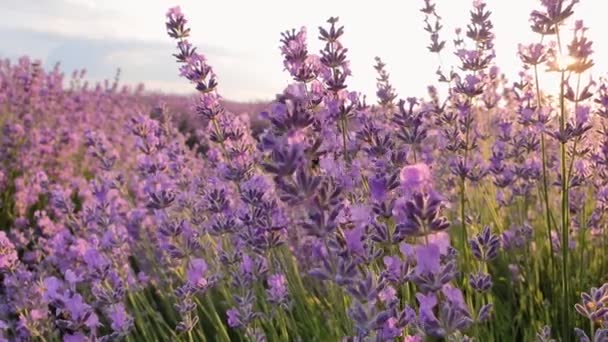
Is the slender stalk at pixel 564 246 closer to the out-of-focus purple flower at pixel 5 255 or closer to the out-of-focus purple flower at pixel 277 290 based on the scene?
the out-of-focus purple flower at pixel 277 290

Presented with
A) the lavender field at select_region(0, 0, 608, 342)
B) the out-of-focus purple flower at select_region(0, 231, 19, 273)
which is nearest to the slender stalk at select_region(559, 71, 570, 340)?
the lavender field at select_region(0, 0, 608, 342)

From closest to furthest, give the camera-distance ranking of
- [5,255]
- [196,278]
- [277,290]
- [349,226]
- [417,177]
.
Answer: [417,177] → [349,226] → [277,290] → [196,278] → [5,255]

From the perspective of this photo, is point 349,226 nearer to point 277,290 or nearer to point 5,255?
point 277,290

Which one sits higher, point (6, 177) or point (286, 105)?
point (286, 105)

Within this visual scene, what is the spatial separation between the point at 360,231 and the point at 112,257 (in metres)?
2.05

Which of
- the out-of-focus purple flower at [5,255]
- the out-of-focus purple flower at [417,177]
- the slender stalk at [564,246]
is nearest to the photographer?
the out-of-focus purple flower at [417,177]

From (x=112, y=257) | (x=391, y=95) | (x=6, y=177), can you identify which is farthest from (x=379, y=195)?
(x=6, y=177)

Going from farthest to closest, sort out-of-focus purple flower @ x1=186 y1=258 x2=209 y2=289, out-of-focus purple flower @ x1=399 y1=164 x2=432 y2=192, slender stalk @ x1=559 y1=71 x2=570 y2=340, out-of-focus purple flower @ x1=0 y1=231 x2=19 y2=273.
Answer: out-of-focus purple flower @ x1=0 y1=231 x2=19 y2=273
out-of-focus purple flower @ x1=186 y1=258 x2=209 y2=289
slender stalk @ x1=559 y1=71 x2=570 y2=340
out-of-focus purple flower @ x1=399 y1=164 x2=432 y2=192

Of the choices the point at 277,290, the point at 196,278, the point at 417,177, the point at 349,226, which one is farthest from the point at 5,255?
the point at 417,177

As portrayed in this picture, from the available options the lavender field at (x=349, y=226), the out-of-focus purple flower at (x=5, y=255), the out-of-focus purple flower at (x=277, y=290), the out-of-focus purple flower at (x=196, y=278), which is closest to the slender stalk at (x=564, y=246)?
the lavender field at (x=349, y=226)

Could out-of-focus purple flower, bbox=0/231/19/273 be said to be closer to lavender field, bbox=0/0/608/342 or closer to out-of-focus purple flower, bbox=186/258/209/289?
lavender field, bbox=0/0/608/342

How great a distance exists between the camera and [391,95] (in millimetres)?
3180

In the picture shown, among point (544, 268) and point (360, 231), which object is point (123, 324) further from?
point (544, 268)

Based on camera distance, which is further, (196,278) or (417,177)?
(196,278)
